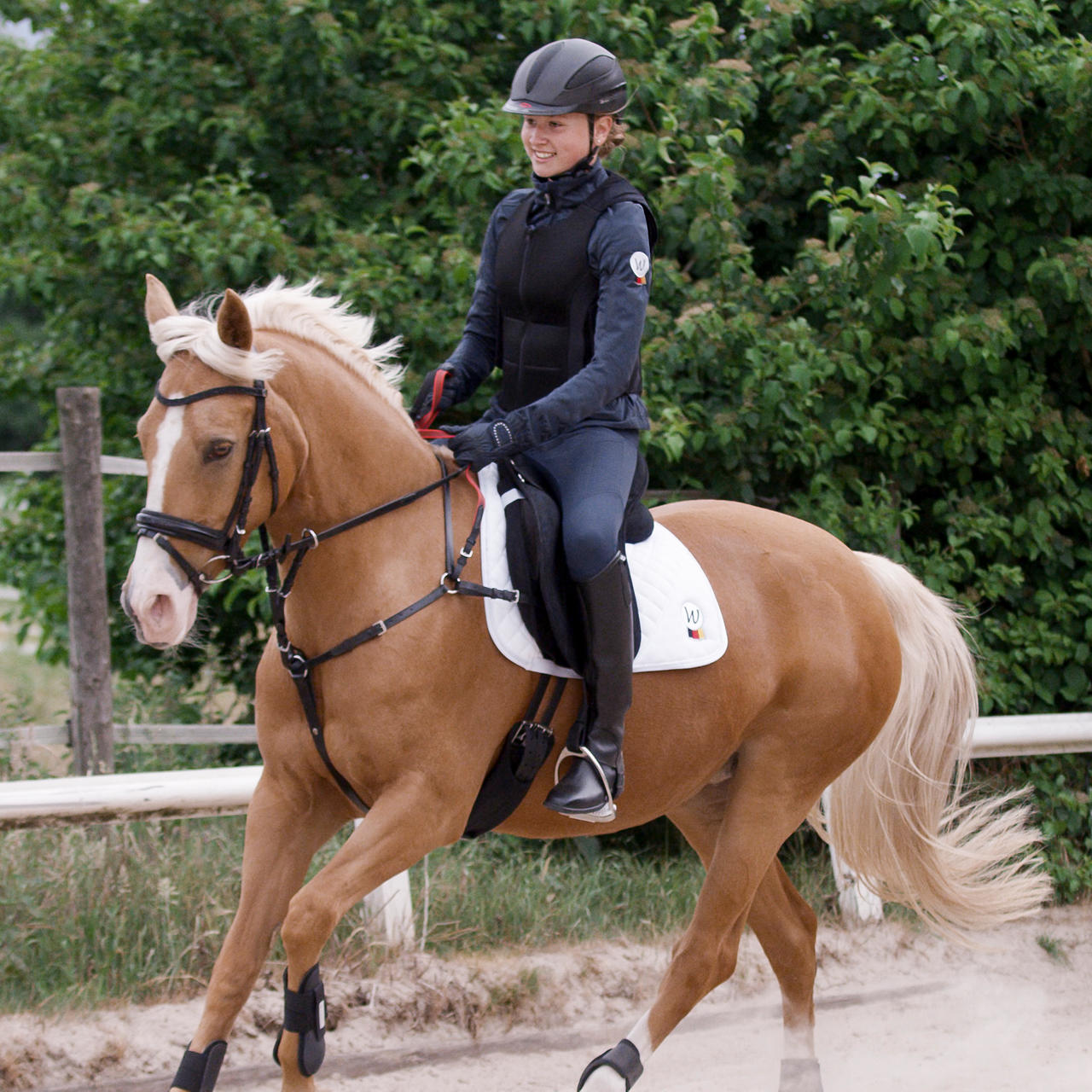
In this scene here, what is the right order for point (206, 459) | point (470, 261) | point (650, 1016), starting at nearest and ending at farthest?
point (206, 459), point (650, 1016), point (470, 261)

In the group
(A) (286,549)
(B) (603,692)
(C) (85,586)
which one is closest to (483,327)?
(A) (286,549)

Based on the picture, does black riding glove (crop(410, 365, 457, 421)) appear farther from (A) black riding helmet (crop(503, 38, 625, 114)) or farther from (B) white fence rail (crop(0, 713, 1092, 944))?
(B) white fence rail (crop(0, 713, 1092, 944))

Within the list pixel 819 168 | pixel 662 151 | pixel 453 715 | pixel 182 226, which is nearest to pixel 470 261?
pixel 662 151

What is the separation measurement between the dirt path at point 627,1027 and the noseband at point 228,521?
2020 mm

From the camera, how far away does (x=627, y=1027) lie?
5.07m

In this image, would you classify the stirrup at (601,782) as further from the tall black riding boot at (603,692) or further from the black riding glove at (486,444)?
the black riding glove at (486,444)

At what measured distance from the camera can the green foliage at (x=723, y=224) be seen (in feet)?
19.3

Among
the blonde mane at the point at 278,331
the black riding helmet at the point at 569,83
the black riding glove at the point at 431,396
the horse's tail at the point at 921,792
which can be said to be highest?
the black riding helmet at the point at 569,83

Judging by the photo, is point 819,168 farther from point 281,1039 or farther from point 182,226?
point 281,1039

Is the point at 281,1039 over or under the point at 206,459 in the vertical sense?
under

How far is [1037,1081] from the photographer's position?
4809mm

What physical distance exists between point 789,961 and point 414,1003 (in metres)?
1.32

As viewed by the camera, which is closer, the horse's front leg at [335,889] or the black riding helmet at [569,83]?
the horse's front leg at [335,889]

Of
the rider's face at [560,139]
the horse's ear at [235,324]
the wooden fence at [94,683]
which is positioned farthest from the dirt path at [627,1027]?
the rider's face at [560,139]
